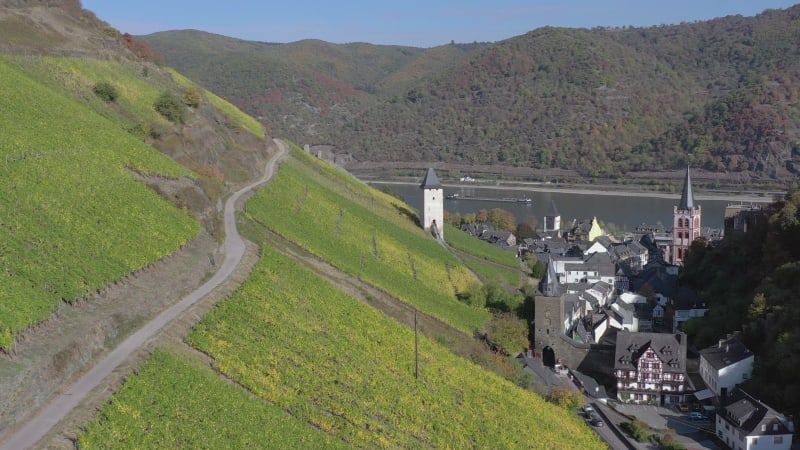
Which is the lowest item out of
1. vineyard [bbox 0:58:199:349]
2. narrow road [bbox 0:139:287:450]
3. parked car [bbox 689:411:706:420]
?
parked car [bbox 689:411:706:420]

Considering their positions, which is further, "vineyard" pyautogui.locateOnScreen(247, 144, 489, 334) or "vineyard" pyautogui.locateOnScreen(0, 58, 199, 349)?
"vineyard" pyautogui.locateOnScreen(247, 144, 489, 334)

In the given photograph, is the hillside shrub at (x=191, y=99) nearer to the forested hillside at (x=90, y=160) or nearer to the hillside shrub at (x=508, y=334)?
the forested hillside at (x=90, y=160)

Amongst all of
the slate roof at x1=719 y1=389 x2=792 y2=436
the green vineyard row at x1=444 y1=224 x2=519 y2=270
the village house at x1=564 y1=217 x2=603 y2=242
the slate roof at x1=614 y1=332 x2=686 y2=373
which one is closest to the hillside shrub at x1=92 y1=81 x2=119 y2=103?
the green vineyard row at x1=444 y1=224 x2=519 y2=270

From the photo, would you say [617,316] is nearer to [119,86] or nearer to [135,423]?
[119,86]

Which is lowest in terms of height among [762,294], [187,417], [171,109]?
[762,294]

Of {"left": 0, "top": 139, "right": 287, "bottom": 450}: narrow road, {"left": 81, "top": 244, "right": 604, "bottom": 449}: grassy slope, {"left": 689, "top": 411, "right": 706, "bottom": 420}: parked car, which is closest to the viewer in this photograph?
{"left": 0, "top": 139, "right": 287, "bottom": 450}: narrow road

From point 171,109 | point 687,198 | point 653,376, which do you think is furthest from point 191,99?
point 687,198

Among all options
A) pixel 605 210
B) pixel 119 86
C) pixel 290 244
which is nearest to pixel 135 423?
pixel 290 244

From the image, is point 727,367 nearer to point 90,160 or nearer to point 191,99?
point 90,160

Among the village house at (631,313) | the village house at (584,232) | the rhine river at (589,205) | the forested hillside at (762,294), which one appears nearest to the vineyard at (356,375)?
the forested hillside at (762,294)

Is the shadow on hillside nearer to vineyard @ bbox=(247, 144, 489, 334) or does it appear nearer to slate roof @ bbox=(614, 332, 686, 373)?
vineyard @ bbox=(247, 144, 489, 334)
